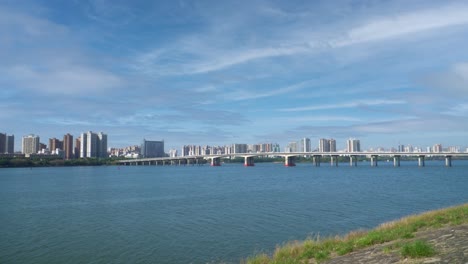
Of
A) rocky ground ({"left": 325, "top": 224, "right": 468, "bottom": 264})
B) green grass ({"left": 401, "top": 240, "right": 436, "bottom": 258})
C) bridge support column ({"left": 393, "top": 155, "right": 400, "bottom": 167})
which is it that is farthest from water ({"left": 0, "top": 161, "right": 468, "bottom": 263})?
bridge support column ({"left": 393, "top": 155, "right": 400, "bottom": 167})

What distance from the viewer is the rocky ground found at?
34.5ft

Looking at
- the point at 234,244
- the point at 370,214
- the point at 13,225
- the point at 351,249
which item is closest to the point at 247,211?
the point at 370,214

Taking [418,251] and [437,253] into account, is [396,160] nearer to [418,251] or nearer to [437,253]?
[437,253]

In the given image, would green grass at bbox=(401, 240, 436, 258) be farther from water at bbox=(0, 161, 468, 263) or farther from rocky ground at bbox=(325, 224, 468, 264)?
water at bbox=(0, 161, 468, 263)

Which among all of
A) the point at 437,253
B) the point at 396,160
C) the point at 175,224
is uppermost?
the point at 437,253

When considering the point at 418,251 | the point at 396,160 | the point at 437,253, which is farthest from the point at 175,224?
the point at 396,160

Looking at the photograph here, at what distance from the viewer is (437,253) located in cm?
1105

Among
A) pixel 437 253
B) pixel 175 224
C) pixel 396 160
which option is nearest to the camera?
pixel 437 253

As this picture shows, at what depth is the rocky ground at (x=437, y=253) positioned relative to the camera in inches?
414

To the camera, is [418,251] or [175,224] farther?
[175,224]

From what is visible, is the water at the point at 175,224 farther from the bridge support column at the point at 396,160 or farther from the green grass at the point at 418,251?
the bridge support column at the point at 396,160

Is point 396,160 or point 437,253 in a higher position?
point 437,253

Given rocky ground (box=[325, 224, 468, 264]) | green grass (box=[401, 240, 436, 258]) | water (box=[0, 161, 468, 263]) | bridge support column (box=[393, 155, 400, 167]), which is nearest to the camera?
rocky ground (box=[325, 224, 468, 264])

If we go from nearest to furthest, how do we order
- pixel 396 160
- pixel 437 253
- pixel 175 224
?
pixel 437 253, pixel 175 224, pixel 396 160
